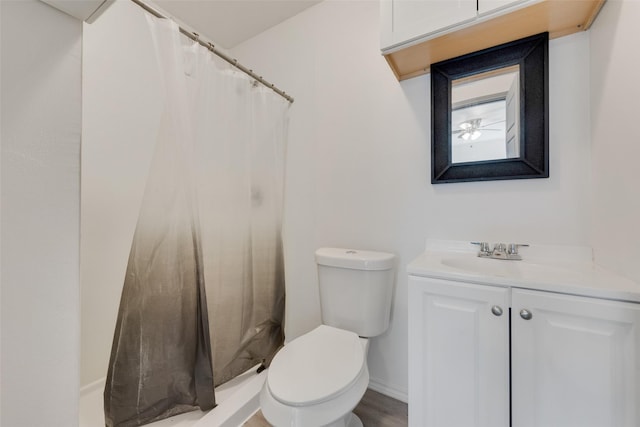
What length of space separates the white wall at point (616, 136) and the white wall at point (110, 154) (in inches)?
82.9

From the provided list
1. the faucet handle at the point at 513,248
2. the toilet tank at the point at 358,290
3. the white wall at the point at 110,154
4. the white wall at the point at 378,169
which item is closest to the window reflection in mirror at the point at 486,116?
the white wall at the point at 378,169

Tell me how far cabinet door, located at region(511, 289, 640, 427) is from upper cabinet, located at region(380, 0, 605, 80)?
1.06m

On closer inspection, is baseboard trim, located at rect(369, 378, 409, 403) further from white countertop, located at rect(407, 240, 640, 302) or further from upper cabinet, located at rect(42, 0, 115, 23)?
upper cabinet, located at rect(42, 0, 115, 23)

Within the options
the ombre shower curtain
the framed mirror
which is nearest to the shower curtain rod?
the ombre shower curtain

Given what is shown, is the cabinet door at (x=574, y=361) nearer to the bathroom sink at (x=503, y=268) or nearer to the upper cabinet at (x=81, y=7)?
the bathroom sink at (x=503, y=268)

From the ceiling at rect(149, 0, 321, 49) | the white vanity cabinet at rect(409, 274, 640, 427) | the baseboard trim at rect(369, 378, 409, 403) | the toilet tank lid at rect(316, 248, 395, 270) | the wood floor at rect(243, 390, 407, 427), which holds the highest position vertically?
the ceiling at rect(149, 0, 321, 49)

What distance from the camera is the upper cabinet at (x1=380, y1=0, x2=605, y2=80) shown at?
983 millimetres

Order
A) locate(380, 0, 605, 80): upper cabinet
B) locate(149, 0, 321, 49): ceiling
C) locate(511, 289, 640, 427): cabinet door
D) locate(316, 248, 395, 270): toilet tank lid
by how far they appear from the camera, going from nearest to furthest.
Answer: locate(511, 289, 640, 427): cabinet door
locate(380, 0, 605, 80): upper cabinet
locate(316, 248, 395, 270): toilet tank lid
locate(149, 0, 321, 49): ceiling

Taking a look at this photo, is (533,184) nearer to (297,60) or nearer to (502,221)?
(502,221)

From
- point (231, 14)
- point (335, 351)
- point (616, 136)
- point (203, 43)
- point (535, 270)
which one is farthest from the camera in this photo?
point (231, 14)

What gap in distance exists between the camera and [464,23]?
41.6 inches

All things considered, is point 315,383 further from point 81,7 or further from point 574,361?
point 81,7

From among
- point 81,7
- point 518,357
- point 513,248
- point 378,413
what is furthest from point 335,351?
point 81,7

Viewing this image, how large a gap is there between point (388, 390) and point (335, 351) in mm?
624
